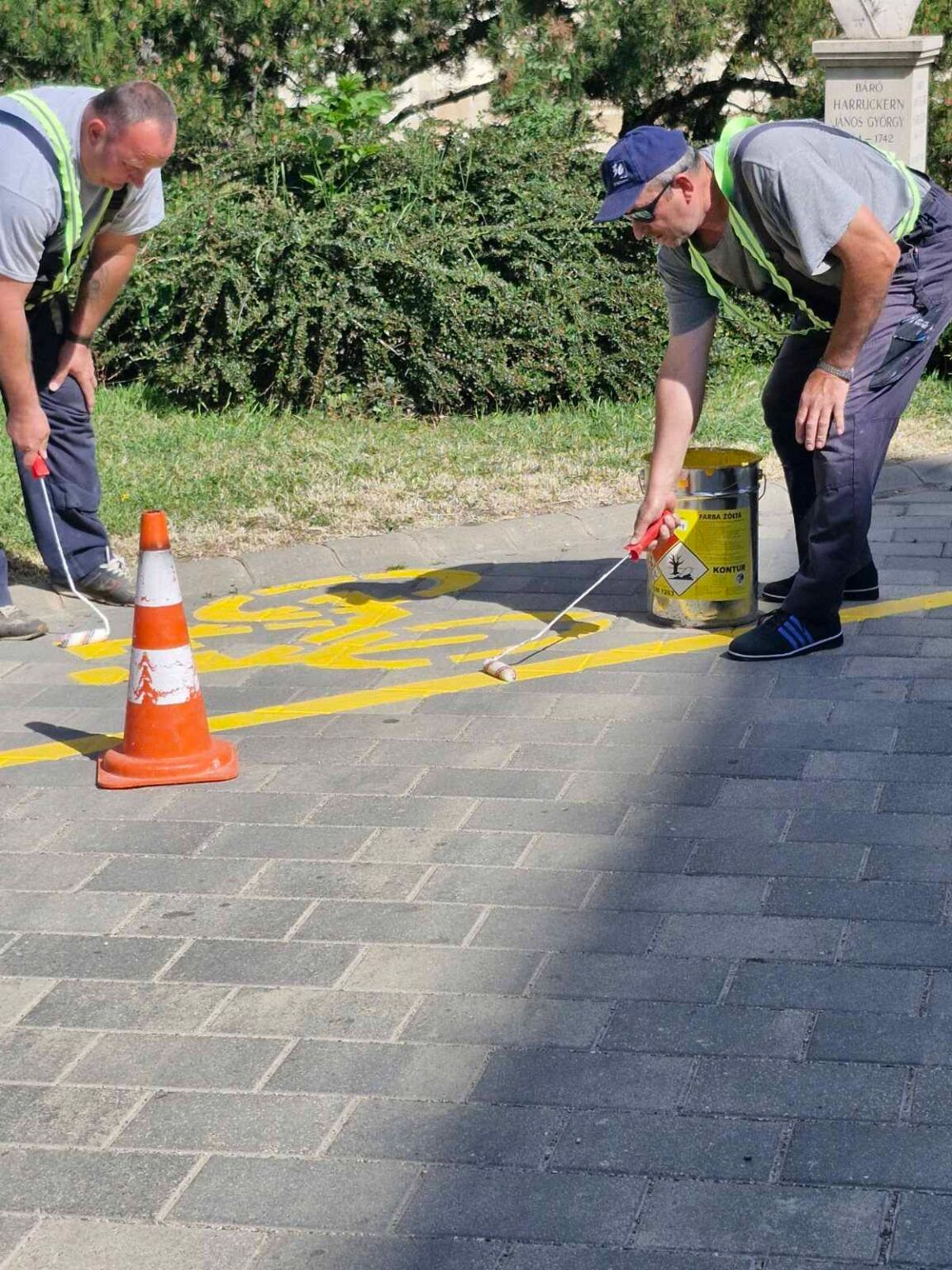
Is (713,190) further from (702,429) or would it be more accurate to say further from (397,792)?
(702,429)

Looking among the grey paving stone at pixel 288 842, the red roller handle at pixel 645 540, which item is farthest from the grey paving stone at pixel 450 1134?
the red roller handle at pixel 645 540

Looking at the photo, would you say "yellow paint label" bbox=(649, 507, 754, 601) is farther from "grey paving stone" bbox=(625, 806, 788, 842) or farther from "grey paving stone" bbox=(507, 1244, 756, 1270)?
"grey paving stone" bbox=(507, 1244, 756, 1270)

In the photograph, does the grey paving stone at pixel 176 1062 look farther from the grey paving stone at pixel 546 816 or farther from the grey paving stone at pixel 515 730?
the grey paving stone at pixel 515 730

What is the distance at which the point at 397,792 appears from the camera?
453 centimetres

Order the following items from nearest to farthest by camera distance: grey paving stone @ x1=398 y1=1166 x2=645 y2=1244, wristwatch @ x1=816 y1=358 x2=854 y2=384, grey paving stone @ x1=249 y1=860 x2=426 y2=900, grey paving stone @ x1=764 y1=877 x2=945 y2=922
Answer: grey paving stone @ x1=398 y1=1166 x2=645 y2=1244 → grey paving stone @ x1=764 y1=877 x2=945 y2=922 → grey paving stone @ x1=249 y1=860 x2=426 y2=900 → wristwatch @ x1=816 y1=358 x2=854 y2=384

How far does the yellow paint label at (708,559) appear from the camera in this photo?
18.9ft

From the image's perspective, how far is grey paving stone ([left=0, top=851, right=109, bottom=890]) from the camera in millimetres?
4031

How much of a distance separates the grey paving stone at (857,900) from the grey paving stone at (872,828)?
0.24m

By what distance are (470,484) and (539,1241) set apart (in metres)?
5.29

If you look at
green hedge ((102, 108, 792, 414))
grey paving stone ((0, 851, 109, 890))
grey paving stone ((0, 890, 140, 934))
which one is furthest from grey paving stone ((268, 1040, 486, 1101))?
green hedge ((102, 108, 792, 414))

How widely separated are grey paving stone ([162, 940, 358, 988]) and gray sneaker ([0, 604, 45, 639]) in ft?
8.58

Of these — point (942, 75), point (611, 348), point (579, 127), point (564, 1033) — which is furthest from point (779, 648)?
point (942, 75)

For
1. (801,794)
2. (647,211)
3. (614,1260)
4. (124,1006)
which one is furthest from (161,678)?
(614,1260)

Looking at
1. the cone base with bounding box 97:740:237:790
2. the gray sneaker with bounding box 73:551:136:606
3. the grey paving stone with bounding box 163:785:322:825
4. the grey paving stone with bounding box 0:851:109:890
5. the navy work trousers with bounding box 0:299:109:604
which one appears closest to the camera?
the grey paving stone with bounding box 0:851:109:890
